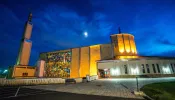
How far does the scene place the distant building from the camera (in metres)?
24.9

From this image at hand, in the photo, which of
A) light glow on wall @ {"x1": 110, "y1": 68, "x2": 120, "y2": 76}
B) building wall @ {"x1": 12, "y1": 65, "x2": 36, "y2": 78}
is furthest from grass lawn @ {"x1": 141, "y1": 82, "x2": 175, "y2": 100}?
building wall @ {"x1": 12, "y1": 65, "x2": 36, "y2": 78}

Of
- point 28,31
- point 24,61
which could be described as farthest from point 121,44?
point 28,31

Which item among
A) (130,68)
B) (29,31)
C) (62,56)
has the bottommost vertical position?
(130,68)

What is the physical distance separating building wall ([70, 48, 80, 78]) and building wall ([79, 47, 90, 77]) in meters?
1.65

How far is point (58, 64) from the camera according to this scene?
45.3 meters

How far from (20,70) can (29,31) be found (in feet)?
57.7

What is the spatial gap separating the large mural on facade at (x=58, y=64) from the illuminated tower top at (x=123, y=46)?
65.4 ft

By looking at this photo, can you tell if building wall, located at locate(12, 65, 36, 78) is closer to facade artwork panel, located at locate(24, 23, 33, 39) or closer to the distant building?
the distant building

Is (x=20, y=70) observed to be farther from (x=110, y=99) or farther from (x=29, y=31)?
(x=110, y=99)

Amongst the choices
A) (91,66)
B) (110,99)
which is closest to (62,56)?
(91,66)

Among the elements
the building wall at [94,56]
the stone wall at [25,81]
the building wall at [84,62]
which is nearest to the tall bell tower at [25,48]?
the building wall at [84,62]

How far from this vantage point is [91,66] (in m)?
36.7

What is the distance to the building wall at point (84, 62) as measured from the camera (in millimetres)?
37594

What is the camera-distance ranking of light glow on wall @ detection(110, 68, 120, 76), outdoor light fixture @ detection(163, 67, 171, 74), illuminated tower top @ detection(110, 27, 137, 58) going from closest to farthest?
outdoor light fixture @ detection(163, 67, 171, 74)
light glow on wall @ detection(110, 68, 120, 76)
illuminated tower top @ detection(110, 27, 137, 58)
